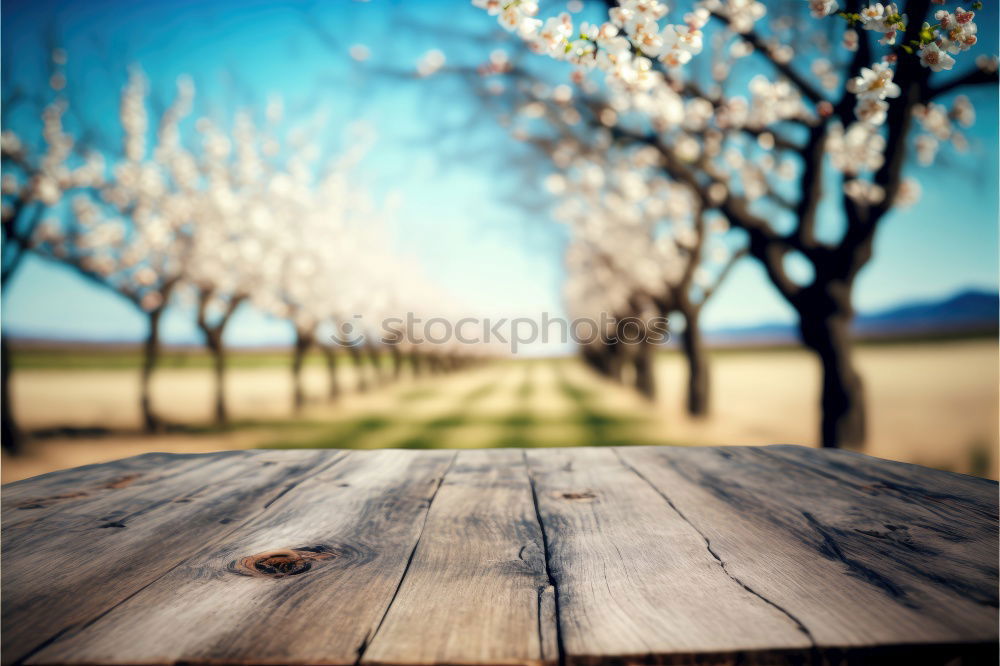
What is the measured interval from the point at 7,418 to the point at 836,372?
1177cm

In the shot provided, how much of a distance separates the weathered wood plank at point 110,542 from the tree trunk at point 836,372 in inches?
191

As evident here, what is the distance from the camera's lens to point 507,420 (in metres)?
13.8

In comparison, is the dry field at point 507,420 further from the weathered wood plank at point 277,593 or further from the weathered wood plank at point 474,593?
the weathered wood plank at point 277,593

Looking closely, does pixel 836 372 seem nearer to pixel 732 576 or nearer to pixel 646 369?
pixel 732 576

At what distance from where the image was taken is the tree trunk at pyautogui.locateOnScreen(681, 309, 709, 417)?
1072 cm

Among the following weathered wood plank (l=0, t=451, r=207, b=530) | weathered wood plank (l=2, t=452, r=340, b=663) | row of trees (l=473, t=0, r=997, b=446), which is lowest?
weathered wood plank (l=0, t=451, r=207, b=530)

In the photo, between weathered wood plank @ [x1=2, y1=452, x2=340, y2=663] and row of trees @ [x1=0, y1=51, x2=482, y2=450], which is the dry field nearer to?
row of trees @ [x1=0, y1=51, x2=482, y2=450]

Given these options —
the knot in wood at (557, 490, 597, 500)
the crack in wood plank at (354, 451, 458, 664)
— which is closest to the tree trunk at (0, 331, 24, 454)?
the crack in wood plank at (354, 451, 458, 664)

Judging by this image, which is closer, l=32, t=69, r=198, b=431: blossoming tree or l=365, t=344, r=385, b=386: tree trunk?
l=32, t=69, r=198, b=431: blossoming tree

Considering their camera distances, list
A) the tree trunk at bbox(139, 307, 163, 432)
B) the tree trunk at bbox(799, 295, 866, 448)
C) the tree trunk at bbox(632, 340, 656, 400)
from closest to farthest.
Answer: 1. the tree trunk at bbox(799, 295, 866, 448)
2. the tree trunk at bbox(139, 307, 163, 432)
3. the tree trunk at bbox(632, 340, 656, 400)

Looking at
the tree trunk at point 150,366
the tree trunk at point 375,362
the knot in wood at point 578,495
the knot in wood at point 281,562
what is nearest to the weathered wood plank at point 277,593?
the knot in wood at point 281,562

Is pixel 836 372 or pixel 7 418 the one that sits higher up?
pixel 836 372

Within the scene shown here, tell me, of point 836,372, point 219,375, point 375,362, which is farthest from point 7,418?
point 375,362

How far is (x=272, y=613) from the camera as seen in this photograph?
84 centimetres
